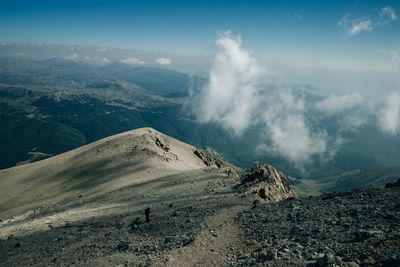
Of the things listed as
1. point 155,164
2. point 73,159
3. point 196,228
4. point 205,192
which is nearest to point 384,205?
point 196,228

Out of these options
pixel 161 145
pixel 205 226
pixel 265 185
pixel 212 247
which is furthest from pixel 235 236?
pixel 161 145

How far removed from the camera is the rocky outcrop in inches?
1650

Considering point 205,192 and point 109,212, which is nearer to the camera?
point 109,212

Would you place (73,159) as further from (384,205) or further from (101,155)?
(384,205)

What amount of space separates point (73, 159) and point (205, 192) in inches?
2357

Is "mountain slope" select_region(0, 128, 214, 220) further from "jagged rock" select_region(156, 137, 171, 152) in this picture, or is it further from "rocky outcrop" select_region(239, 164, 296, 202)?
"rocky outcrop" select_region(239, 164, 296, 202)

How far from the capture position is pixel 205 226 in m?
27.1

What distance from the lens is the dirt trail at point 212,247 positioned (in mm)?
19852

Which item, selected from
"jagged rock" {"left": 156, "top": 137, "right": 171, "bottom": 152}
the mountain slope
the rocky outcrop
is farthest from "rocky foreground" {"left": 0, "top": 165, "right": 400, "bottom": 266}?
"jagged rock" {"left": 156, "top": 137, "right": 171, "bottom": 152}

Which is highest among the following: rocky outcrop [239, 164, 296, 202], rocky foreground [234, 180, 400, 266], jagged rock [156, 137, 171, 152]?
rocky foreground [234, 180, 400, 266]

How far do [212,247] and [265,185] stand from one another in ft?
85.7

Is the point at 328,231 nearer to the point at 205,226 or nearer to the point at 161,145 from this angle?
the point at 205,226

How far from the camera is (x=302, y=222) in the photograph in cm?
2519

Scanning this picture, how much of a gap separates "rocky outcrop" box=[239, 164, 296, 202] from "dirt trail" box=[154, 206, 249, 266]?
45.1 feet
